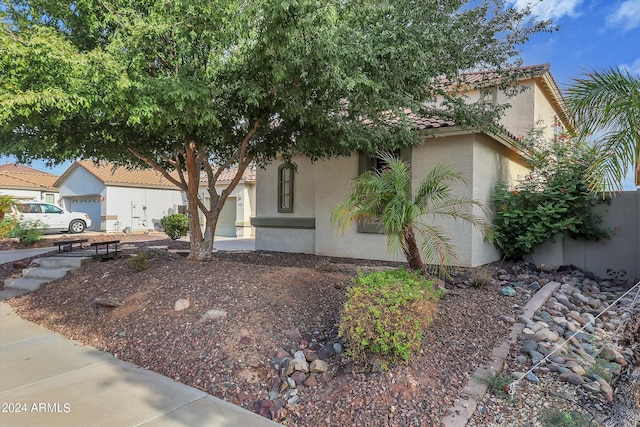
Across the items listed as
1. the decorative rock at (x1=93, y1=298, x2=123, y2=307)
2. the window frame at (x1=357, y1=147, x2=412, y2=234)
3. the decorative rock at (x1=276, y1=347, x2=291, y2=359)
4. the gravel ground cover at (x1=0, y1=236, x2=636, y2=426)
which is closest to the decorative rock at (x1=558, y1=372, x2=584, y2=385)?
the gravel ground cover at (x1=0, y1=236, x2=636, y2=426)

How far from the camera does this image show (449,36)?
6.73 meters

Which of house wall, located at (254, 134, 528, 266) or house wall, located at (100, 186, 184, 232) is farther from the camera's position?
house wall, located at (100, 186, 184, 232)

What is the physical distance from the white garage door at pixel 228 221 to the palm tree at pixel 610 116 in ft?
60.0

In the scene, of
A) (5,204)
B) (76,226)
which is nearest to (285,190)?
(5,204)

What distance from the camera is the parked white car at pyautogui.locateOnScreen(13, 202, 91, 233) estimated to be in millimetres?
18594

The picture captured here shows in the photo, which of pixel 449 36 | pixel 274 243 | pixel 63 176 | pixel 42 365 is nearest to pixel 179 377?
pixel 42 365

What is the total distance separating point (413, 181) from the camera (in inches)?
343

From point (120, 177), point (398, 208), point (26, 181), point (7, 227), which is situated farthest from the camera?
point (26, 181)

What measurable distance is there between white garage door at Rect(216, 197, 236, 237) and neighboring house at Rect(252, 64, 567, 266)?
31.4 ft

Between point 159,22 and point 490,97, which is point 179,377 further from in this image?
point 490,97

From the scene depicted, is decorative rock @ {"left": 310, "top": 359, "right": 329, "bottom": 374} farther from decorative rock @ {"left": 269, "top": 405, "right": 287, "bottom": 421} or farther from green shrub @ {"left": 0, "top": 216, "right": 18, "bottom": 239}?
green shrub @ {"left": 0, "top": 216, "right": 18, "bottom": 239}

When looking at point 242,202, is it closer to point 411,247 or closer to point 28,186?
point 411,247

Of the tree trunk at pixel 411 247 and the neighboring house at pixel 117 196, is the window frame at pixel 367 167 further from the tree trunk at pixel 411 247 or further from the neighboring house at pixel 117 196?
the neighboring house at pixel 117 196

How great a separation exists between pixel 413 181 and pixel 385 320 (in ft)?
18.8
